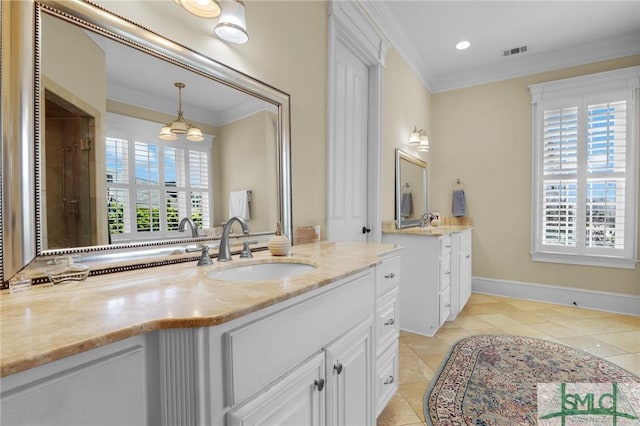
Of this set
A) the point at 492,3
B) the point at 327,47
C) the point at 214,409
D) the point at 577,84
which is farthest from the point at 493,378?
the point at 577,84

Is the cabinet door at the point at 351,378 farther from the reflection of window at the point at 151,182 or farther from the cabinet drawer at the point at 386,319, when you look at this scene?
the reflection of window at the point at 151,182

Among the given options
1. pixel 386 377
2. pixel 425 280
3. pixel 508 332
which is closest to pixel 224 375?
pixel 386 377

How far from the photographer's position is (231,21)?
4.10 ft

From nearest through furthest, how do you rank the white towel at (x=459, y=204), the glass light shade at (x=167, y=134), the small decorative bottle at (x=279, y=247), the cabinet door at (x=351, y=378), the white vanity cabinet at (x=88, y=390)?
the white vanity cabinet at (x=88, y=390) < the cabinet door at (x=351, y=378) < the glass light shade at (x=167, y=134) < the small decorative bottle at (x=279, y=247) < the white towel at (x=459, y=204)

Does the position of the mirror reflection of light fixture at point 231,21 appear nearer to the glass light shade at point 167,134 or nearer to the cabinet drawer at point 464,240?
the glass light shade at point 167,134

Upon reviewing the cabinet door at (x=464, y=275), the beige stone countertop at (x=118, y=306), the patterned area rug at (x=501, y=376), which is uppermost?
the beige stone countertop at (x=118, y=306)

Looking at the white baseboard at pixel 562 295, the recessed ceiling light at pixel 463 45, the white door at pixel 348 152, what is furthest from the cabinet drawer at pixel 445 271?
the recessed ceiling light at pixel 463 45

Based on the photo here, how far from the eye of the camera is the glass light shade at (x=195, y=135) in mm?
1318

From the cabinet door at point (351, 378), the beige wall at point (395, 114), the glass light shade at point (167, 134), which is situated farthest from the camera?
the beige wall at point (395, 114)

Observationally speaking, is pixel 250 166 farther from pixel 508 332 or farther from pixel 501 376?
pixel 508 332

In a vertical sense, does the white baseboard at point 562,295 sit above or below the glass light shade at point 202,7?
below

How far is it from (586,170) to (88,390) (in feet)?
14.9

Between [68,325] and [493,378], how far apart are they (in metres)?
2.31

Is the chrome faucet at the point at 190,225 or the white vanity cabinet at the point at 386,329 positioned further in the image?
the white vanity cabinet at the point at 386,329
